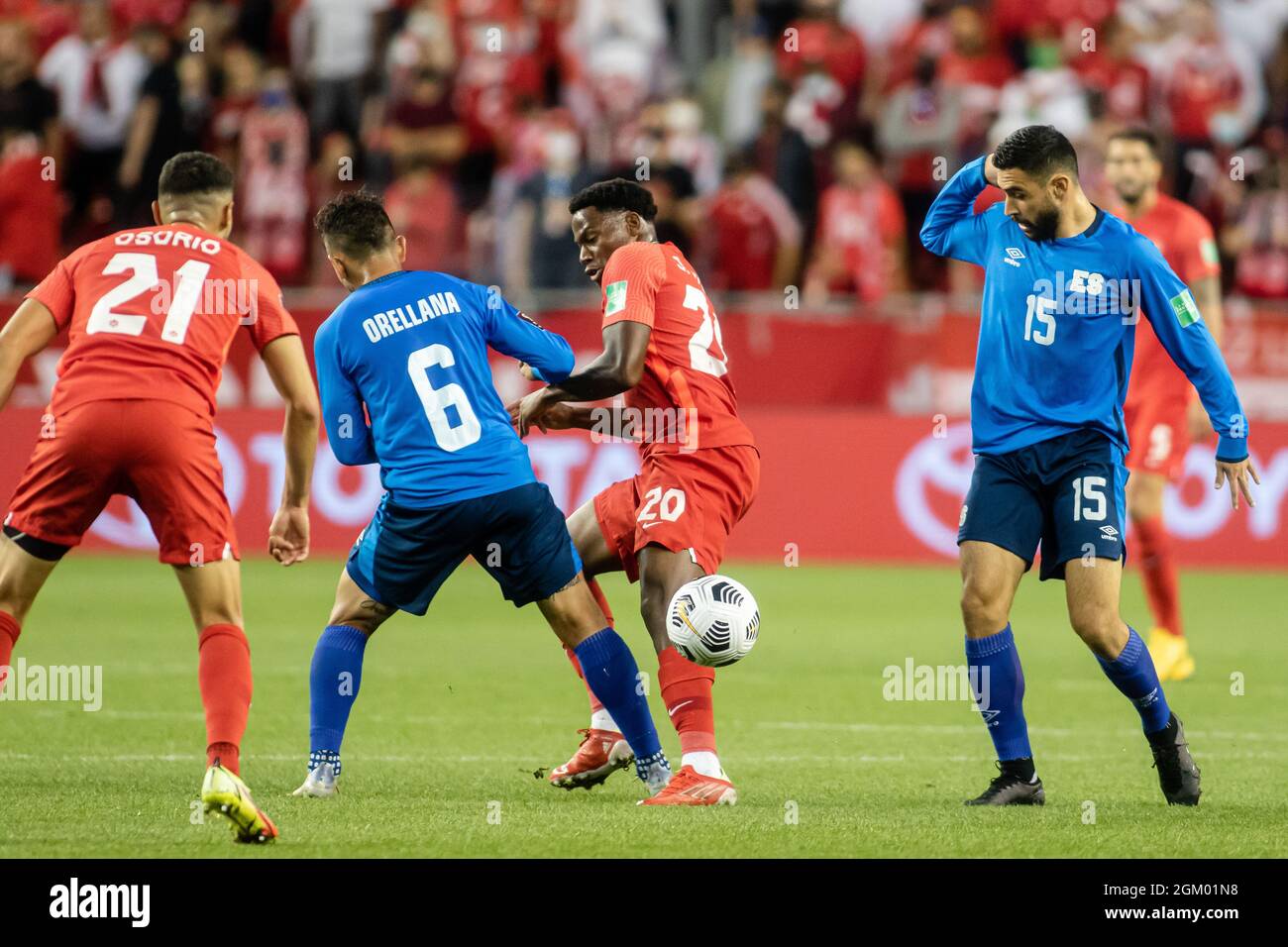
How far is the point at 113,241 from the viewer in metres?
6.68

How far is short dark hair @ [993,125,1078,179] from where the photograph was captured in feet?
22.8

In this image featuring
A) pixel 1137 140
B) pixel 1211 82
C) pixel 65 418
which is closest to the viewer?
pixel 65 418

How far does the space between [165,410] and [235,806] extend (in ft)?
4.63

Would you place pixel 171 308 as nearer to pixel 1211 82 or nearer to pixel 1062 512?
pixel 1062 512

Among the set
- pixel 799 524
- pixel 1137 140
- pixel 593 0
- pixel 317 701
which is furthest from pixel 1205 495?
pixel 317 701

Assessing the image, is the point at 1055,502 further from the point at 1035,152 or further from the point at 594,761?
the point at 594,761

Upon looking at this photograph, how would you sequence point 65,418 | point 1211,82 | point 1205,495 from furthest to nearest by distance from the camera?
point 1211,82, point 1205,495, point 65,418

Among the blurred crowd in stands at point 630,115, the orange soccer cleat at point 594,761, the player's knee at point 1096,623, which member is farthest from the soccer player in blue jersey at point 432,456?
the blurred crowd in stands at point 630,115

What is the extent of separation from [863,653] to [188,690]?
3.96 meters

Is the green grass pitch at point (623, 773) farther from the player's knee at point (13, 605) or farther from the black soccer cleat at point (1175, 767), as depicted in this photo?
the player's knee at point (13, 605)

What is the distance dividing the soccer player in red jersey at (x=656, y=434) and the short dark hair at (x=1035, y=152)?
4.28ft

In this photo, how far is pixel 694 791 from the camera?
6.87m

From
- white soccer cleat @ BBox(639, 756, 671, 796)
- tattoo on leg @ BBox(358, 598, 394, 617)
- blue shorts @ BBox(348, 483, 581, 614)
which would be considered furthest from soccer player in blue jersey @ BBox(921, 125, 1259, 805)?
tattoo on leg @ BBox(358, 598, 394, 617)

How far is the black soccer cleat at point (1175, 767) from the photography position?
711 cm
